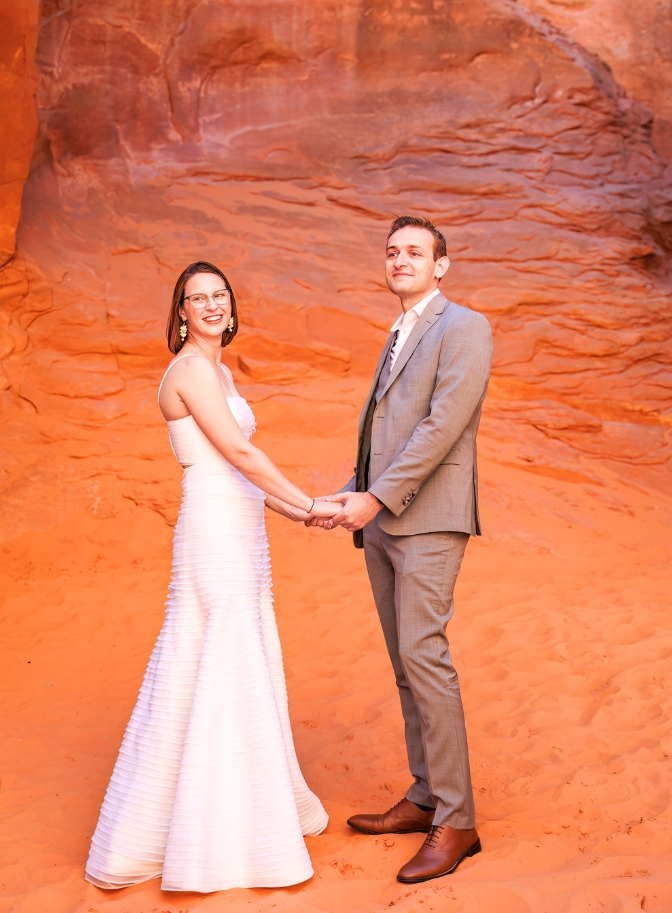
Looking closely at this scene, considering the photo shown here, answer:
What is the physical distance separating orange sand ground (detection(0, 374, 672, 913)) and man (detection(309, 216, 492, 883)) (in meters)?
0.19

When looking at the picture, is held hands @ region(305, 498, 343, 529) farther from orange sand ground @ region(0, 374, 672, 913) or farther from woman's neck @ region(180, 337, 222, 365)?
orange sand ground @ region(0, 374, 672, 913)

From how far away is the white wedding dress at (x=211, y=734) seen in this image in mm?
2836

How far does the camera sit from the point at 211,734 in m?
2.89

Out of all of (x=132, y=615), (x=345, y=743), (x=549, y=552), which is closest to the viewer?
(x=345, y=743)

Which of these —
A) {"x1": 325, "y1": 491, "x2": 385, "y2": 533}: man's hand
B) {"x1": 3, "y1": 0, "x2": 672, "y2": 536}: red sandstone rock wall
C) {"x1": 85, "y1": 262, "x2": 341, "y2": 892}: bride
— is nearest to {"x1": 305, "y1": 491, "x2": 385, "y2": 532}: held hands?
{"x1": 325, "y1": 491, "x2": 385, "y2": 533}: man's hand

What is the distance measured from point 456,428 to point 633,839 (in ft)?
5.52

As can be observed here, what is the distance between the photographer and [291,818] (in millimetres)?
2879

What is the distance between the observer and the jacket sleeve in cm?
293

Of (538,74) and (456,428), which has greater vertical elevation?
(538,74)

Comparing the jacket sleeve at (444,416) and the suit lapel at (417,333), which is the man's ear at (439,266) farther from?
the jacket sleeve at (444,416)

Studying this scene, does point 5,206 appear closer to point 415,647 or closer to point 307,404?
point 307,404

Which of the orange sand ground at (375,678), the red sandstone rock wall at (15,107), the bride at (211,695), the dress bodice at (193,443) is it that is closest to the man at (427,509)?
the orange sand ground at (375,678)

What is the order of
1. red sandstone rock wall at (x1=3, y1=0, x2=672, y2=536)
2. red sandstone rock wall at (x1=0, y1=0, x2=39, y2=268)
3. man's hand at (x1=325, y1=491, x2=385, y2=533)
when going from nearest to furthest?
1. man's hand at (x1=325, y1=491, x2=385, y2=533)
2. red sandstone rock wall at (x1=0, y1=0, x2=39, y2=268)
3. red sandstone rock wall at (x1=3, y1=0, x2=672, y2=536)

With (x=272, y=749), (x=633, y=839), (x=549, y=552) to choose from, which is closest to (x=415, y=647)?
(x=272, y=749)
